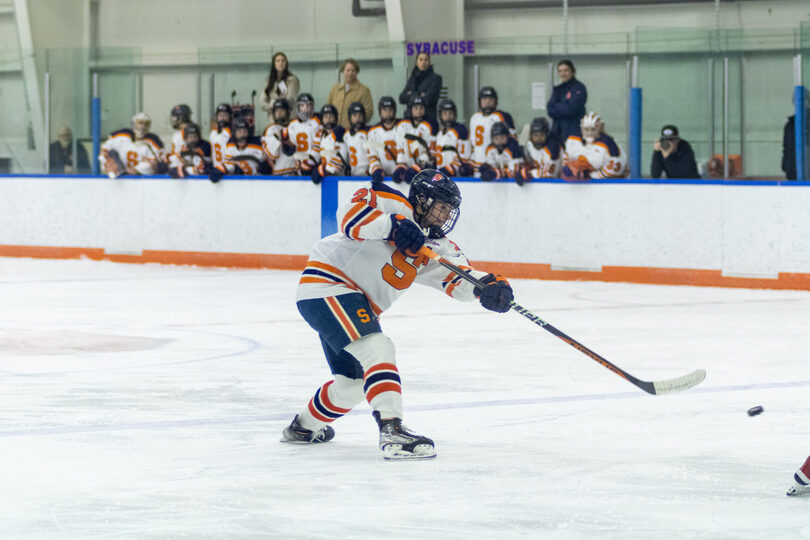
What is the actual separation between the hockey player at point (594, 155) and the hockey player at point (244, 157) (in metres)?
3.08

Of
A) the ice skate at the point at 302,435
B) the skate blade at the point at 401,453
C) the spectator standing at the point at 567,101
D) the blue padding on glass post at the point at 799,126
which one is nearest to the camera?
the skate blade at the point at 401,453

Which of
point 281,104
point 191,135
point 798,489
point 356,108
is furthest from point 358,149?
point 798,489

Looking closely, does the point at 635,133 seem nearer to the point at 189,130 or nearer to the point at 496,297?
the point at 189,130

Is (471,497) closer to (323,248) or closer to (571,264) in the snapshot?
(323,248)

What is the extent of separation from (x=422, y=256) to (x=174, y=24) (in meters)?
12.4

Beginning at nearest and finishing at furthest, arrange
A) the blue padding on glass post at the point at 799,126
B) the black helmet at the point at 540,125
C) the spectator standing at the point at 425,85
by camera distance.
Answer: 1. the blue padding on glass post at the point at 799,126
2. the black helmet at the point at 540,125
3. the spectator standing at the point at 425,85

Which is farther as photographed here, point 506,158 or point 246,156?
point 246,156

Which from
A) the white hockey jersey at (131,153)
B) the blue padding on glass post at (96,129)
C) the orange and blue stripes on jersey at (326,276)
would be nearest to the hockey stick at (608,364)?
the orange and blue stripes on jersey at (326,276)

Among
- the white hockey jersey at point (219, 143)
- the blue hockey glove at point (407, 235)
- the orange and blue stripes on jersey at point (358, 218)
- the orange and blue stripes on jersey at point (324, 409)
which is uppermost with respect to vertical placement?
the white hockey jersey at point (219, 143)

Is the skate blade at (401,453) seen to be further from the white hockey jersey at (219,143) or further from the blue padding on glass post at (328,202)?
the white hockey jersey at (219,143)

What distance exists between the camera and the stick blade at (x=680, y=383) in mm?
4195

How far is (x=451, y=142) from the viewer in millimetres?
11141

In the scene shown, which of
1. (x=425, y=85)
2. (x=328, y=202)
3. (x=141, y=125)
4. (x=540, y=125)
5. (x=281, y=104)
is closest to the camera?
(x=540, y=125)

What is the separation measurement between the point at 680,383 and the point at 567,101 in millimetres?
6661
